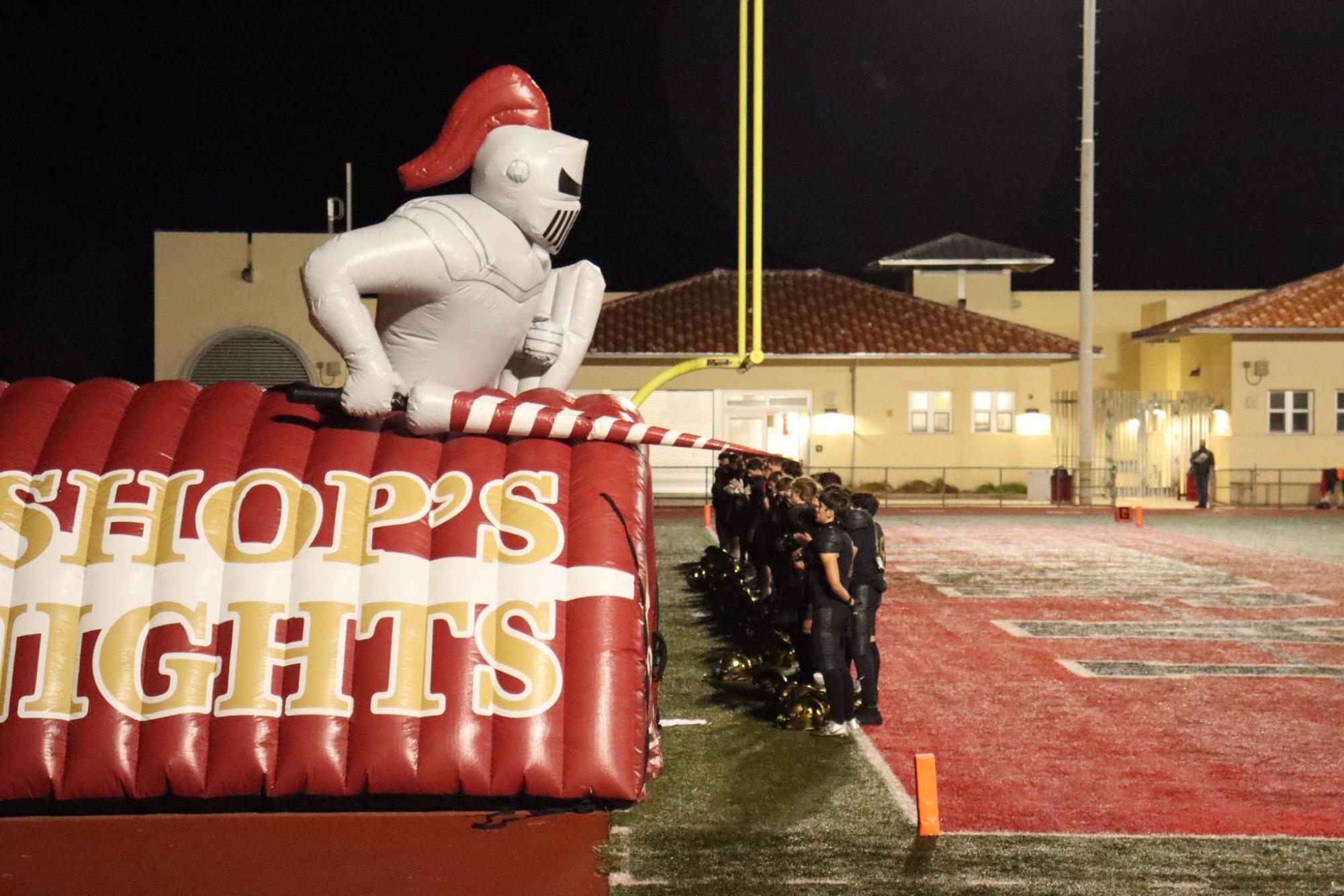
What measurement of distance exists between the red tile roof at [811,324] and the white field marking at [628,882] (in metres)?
23.9

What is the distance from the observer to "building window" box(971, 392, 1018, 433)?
29797 millimetres

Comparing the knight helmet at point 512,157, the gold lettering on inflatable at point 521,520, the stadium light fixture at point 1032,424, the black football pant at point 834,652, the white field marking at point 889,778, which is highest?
the knight helmet at point 512,157

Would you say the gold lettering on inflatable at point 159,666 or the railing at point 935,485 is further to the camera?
the railing at point 935,485

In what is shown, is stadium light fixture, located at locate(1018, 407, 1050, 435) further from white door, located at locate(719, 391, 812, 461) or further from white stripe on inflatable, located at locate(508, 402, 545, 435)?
white stripe on inflatable, located at locate(508, 402, 545, 435)

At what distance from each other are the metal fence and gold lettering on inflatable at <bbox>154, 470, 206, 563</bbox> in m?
21.7

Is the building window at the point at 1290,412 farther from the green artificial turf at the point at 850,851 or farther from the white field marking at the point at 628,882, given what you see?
the white field marking at the point at 628,882

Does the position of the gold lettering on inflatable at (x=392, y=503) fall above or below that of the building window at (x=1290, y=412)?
below

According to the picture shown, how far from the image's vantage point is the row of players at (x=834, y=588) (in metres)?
7.96

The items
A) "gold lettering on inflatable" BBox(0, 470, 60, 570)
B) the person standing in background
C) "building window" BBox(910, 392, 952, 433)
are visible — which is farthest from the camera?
"building window" BBox(910, 392, 952, 433)

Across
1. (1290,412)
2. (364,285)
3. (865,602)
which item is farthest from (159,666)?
(1290,412)

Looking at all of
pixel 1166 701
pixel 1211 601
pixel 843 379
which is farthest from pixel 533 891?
pixel 843 379

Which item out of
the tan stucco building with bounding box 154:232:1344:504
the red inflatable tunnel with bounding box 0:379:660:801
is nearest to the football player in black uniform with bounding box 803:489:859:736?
the red inflatable tunnel with bounding box 0:379:660:801

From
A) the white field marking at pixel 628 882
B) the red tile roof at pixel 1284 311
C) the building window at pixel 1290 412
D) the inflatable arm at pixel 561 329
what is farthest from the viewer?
the building window at pixel 1290 412

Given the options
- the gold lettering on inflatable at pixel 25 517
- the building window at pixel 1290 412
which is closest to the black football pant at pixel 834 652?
the gold lettering on inflatable at pixel 25 517
